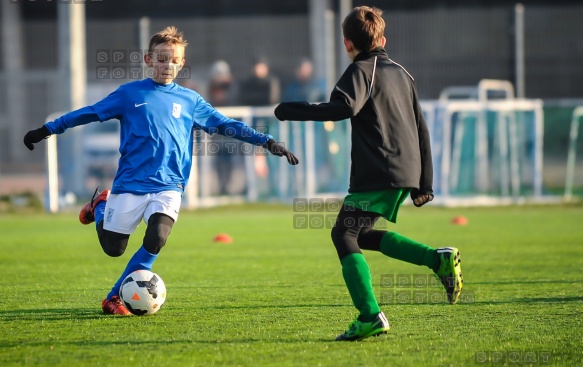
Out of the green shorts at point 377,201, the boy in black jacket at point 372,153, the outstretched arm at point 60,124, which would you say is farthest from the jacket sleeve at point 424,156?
the outstretched arm at point 60,124

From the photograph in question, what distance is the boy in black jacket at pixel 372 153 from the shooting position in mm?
5363

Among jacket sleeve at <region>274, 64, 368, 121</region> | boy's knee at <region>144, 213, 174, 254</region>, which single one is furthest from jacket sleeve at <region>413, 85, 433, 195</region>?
boy's knee at <region>144, 213, 174, 254</region>

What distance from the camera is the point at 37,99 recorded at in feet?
83.8

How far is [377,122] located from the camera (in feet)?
17.9

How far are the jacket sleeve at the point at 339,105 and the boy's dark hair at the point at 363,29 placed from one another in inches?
7.5

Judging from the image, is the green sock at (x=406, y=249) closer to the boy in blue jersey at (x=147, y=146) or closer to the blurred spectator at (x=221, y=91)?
the boy in blue jersey at (x=147, y=146)

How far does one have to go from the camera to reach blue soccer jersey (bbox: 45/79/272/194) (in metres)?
6.37

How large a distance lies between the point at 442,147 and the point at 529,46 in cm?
631

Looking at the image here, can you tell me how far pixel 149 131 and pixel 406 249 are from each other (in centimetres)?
174

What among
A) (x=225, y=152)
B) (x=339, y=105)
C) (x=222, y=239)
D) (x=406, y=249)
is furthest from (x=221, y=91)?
(x=339, y=105)

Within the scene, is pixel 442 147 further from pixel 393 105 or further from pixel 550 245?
pixel 393 105

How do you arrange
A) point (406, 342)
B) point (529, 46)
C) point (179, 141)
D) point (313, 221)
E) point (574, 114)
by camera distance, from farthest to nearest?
1. point (529, 46)
2. point (574, 114)
3. point (313, 221)
4. point (179, 141)
5. point (406, 342)

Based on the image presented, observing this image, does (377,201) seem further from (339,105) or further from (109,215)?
(109,215)

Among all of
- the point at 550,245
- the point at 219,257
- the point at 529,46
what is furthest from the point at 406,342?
the point at 529,46
